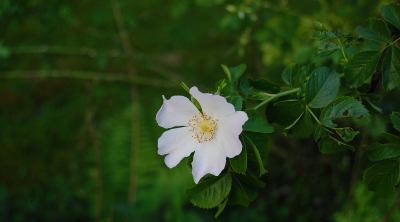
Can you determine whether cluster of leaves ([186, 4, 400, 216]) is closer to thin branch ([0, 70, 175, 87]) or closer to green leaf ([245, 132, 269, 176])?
green leaf ([245, 132, 269, 176])

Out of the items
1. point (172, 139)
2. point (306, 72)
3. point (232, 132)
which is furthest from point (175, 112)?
point (306, 72)

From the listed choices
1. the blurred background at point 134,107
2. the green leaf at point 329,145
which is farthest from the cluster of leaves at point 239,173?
the blurred background at point 134,107

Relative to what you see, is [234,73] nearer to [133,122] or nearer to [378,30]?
[378,30]

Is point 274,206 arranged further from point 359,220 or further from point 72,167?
point 72,167

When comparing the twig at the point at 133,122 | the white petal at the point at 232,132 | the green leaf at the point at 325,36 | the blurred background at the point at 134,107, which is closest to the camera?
the white petal at the point at 232,132

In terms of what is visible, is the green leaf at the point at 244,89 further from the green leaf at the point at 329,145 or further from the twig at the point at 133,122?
the twig at the point at 133,122
